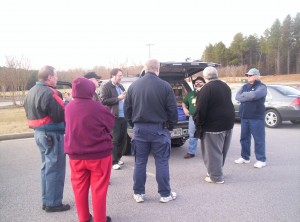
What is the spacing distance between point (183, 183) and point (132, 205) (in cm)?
116

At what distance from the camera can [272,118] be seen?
1014 centimetres

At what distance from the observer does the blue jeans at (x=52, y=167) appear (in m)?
3.93

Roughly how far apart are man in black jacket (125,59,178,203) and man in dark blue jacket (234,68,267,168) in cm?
221

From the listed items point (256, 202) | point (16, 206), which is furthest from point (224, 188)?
point (16, 206)

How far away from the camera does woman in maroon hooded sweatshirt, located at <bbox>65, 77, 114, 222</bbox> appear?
10.8ft

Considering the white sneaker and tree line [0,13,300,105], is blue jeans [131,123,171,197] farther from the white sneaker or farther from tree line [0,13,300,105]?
tree line [0,13,300,105]

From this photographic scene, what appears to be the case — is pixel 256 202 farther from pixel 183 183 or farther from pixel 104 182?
pixel 104 182

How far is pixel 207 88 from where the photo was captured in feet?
15.7

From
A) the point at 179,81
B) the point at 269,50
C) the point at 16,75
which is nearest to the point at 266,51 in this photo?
the point at 269,50

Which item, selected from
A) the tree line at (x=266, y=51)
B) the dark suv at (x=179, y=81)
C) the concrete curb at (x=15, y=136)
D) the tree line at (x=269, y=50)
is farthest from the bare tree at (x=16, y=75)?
the tree line at (x=269, y=50)

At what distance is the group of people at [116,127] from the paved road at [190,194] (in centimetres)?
22

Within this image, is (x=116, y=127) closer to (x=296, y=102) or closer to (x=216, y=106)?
(x=216, y=106)

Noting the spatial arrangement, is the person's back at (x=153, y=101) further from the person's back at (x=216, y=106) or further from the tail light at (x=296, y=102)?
the tail light at (x=296, y=102)

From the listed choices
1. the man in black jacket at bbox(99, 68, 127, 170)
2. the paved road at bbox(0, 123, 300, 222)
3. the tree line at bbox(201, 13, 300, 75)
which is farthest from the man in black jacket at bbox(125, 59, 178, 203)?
the tree line at bbox(201, 13, 300, 75)
